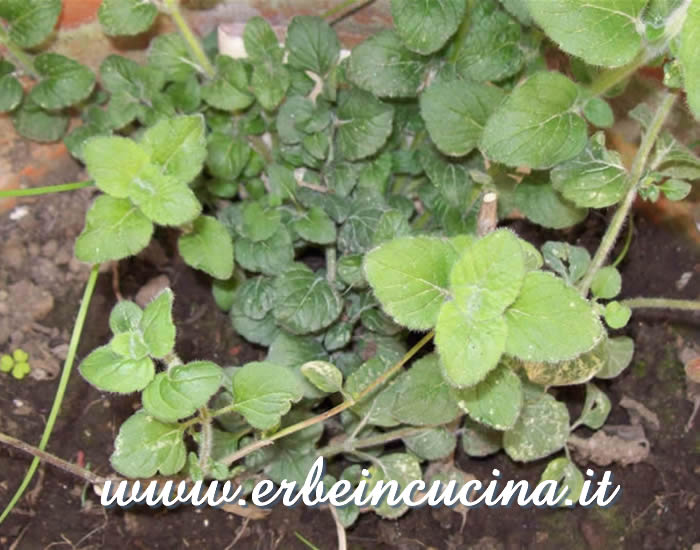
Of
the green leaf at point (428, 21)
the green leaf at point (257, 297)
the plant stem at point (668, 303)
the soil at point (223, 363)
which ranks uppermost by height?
the green leaf at point (428, 21)

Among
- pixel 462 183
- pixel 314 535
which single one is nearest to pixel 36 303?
pixel 314 535

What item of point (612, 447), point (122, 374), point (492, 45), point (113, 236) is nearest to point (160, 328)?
point (122, 374)

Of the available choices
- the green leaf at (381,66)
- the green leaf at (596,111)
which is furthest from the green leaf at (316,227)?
the green leaf at (596,111)

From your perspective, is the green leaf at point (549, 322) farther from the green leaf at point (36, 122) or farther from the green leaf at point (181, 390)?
the green leaf at point (36, 122)

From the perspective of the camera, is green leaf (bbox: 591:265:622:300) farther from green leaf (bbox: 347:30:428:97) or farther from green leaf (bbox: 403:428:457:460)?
green leaf (bbox: 347:30:428:97)

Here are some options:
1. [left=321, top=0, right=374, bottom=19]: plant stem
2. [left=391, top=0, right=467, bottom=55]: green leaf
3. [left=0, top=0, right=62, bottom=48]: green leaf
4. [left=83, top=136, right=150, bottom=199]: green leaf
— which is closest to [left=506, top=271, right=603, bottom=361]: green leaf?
[left=391, top=0, right=467, bottom=55]: green leaf
